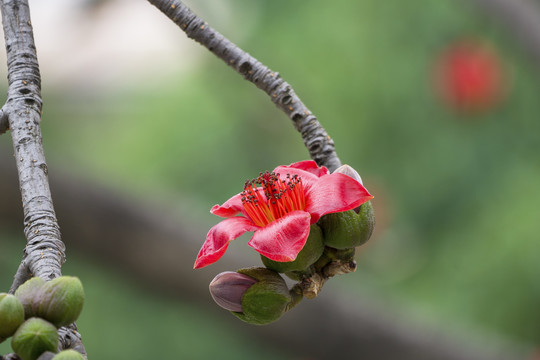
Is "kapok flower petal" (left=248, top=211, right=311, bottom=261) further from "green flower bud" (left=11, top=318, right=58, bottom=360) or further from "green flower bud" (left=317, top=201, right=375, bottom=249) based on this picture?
"green flower bud" (left=11, top=318, right=58, bottom=360)

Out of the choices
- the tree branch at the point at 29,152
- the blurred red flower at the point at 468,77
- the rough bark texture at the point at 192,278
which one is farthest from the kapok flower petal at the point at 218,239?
the blurred red flower at the point at 468,77

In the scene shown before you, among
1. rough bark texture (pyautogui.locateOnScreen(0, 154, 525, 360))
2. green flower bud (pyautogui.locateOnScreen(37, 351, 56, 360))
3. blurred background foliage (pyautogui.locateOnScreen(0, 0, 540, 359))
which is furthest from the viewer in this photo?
blurred background foliage (pyautogui.locateOnScreen(0, 0, 540, 359))

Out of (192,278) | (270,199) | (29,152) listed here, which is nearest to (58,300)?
(29,152)

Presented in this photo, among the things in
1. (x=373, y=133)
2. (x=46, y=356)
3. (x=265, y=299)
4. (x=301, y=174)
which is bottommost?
(x=46, y=356)

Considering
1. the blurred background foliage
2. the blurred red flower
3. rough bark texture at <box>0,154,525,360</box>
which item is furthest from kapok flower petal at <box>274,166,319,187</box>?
the blurred red flower

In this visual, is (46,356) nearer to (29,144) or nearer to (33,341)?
(33,341)

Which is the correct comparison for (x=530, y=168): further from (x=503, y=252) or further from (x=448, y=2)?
(x=448, y=2)

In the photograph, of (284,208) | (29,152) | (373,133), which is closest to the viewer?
(29,152)

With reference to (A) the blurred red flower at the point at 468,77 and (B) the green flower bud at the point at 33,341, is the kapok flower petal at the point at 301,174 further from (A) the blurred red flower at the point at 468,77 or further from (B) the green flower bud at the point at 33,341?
(A) the blurred red flower at the point at 468,77
